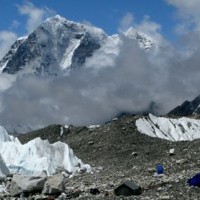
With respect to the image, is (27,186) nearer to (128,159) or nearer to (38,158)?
(38,158)

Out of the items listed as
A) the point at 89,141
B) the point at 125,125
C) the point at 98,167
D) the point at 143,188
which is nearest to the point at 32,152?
the point at 98,167

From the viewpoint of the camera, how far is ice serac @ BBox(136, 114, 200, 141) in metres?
85.1

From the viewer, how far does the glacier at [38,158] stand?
5859 cm

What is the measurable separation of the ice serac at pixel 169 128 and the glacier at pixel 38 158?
18965 mm

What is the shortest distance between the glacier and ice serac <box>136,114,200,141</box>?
1897 cm

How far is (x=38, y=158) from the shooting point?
61.4 meters

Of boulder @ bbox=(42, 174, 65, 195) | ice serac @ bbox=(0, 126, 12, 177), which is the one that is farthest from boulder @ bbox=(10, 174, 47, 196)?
ice serac @ bbox=(0, 126, 12, 177)

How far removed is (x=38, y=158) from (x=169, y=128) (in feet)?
134

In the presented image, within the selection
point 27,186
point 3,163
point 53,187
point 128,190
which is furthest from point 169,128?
point 128,190

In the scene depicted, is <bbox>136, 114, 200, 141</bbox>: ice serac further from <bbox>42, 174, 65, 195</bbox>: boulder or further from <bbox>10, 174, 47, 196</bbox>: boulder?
<bbox>42, 174, 65, 195</bbox>: boulder

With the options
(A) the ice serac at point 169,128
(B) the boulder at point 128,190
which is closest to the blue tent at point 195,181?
(B) the boulder at point 128,190

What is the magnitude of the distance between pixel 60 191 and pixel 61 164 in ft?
82.4

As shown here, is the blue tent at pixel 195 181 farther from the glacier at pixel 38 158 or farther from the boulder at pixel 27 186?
the glacier at pixel 38 158

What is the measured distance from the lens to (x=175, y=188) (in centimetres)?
3253
